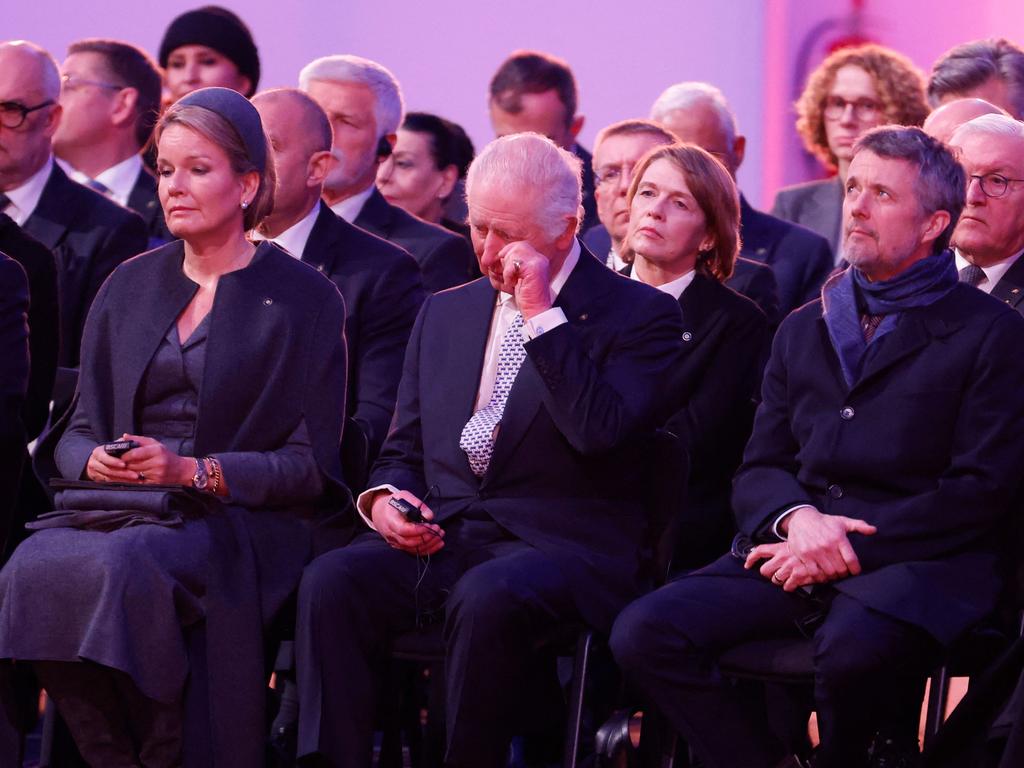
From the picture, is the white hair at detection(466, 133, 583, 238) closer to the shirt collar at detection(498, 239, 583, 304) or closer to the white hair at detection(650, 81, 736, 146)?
the shirt collar at detection(498, 239, 583, 304)

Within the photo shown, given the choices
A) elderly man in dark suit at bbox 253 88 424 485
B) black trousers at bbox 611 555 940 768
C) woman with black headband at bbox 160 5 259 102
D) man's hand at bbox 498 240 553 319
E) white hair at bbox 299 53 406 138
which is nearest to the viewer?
black trousers at bbox 611 555 940 768

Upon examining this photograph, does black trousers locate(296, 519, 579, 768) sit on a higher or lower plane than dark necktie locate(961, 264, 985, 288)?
lower

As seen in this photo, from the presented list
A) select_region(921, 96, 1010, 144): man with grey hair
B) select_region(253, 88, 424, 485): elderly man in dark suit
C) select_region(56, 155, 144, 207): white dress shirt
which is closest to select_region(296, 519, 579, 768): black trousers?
select_region(253, 88, 424, 485): elderly man in dark suit

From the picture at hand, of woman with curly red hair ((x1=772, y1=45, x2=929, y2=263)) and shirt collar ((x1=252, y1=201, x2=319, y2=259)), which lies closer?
shirt collar ((x1=252, y1=201, x2=319, y2=259))

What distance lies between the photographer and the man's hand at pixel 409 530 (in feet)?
12.7

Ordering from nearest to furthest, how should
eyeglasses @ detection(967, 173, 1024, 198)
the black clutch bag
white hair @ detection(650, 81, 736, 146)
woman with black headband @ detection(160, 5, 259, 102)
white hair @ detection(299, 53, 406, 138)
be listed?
the black clutch bag → eyeglasses @ detection(967, 173, 1024, 198) → white hair @ detection(299, 53, 406, 138) → white hair @ detection(650, 81, 736, 146) → woman with black headband @ detection(160, 5, 259, 102)

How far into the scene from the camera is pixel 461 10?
25.2 ft

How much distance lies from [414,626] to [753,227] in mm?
2447

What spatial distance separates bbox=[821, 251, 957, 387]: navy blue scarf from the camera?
3760 millimetres

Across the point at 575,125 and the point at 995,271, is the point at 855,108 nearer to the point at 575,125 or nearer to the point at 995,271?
the point at 575,125

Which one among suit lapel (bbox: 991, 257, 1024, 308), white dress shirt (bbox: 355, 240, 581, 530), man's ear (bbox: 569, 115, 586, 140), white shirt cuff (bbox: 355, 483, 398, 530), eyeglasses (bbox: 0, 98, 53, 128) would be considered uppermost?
eyeglasses (bbox: 0, 98, 53, 128)

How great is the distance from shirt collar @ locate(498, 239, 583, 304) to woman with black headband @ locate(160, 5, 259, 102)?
2820 mm

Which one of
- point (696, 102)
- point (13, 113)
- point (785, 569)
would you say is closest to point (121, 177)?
point (13, 113)

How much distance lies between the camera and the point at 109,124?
6246 millimetres
